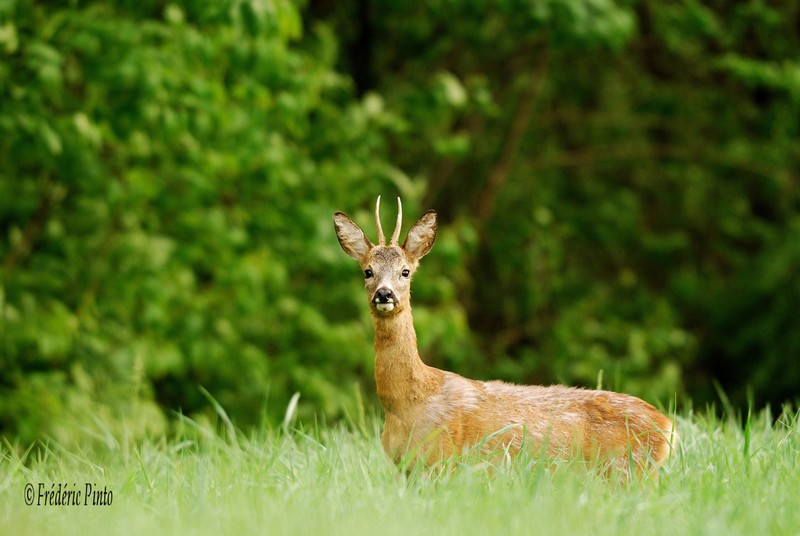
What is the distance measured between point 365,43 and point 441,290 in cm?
269

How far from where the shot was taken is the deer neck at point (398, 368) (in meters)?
4.12

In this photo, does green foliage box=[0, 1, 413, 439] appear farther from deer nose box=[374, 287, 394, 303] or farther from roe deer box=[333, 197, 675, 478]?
deer nose box=[374, 287, 394, 303]

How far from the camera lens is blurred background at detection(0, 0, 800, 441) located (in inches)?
294

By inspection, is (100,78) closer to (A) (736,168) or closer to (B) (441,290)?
(B) (441,290)

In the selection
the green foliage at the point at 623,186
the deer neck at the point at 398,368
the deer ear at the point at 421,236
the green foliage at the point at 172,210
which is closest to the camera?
the deer neck at the point at 398,368

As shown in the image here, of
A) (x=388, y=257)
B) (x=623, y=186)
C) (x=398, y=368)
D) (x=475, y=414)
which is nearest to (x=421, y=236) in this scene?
(x=388, y=257)

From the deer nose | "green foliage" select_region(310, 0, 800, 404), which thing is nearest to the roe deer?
the deer nose

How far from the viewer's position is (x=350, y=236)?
4.44 meters

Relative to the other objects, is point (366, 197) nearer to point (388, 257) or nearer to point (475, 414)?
point (388, 257)

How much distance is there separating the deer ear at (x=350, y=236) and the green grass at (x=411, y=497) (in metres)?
0.81

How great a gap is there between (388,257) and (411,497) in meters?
1.02

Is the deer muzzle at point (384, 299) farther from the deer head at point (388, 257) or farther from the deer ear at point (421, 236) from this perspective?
the deer ear at point (421, 236)

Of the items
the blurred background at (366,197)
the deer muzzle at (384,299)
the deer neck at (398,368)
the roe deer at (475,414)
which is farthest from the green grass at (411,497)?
the blurred background at (366,197)

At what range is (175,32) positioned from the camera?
7695 millimetres
